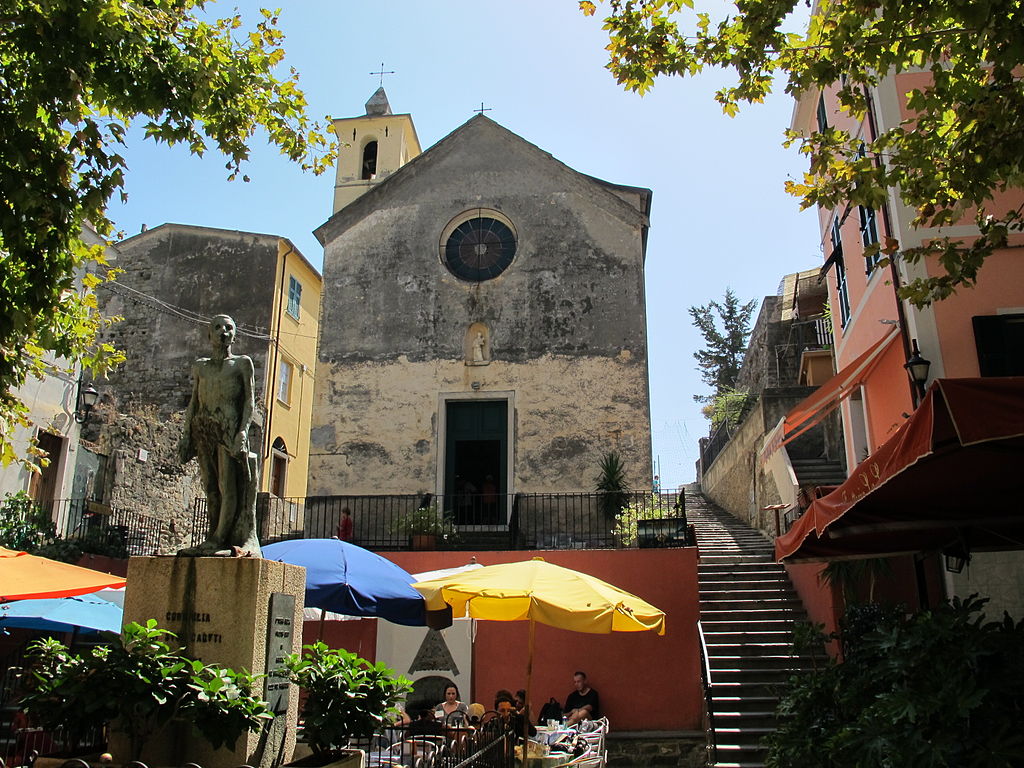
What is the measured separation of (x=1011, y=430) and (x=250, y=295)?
2231 cm

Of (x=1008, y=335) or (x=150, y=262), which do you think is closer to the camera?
(x=1008, y=335)

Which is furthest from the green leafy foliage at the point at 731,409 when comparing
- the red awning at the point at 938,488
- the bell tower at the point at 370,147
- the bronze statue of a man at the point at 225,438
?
the bronze statue of a man at the point at 225,438

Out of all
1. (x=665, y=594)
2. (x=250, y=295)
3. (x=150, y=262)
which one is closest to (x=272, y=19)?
(x=665, y=594)

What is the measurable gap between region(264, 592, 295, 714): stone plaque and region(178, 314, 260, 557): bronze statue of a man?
1.69 feet

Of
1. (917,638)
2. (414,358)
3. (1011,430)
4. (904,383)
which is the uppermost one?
(414,358)

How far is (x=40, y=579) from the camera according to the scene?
7832 millimetres

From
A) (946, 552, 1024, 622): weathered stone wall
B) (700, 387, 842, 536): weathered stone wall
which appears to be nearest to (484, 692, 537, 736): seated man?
(946, 552, 1024, 622): weathered stone wall

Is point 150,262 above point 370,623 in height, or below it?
above

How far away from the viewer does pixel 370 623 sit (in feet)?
42.9

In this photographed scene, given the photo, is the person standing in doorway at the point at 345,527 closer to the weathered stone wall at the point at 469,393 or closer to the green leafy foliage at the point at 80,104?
the weathered stone wall at the point at 469,393

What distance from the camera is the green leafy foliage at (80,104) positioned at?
6.16m

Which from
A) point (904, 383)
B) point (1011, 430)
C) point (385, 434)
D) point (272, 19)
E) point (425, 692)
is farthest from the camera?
point (385, 434)

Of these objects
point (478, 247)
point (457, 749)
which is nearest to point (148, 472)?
point (478, 247)

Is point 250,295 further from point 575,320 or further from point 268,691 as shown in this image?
point 268,691
